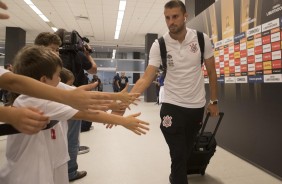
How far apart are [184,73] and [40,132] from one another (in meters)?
1.18

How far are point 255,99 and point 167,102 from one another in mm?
1397

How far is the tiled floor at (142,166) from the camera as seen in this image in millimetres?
2400

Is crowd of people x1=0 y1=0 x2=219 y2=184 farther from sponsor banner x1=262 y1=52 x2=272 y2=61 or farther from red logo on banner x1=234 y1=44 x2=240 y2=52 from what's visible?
red logo on banner x1=234 y1=44 x2=240 y2=52

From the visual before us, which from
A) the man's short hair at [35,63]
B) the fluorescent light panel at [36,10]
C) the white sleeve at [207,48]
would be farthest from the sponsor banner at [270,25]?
the fluorescent light panel at [36,10]

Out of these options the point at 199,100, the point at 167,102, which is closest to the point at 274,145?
the point at 199,100

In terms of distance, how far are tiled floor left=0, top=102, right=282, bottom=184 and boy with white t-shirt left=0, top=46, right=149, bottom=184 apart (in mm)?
1351

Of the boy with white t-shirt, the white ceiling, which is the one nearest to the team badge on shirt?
the boy with white t-shirt

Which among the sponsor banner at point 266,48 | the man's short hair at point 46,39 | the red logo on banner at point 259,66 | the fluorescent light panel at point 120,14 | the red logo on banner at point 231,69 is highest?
the fluorescent light panel at point 120,14

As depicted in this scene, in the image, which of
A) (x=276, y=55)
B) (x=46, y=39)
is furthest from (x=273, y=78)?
(x=46, y=39)

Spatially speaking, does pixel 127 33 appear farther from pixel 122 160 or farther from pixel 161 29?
pixel 122 160

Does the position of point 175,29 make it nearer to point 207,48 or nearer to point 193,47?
point 193,47

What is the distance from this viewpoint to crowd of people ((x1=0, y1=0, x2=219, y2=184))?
723 millimetres

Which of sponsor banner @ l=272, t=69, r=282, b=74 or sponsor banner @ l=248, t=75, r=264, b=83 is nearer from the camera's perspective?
sponsor banner @ l=272, t=69, r=282, b=74

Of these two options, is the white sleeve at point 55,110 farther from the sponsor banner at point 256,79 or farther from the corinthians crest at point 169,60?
the sponsor banner at point 256,79
